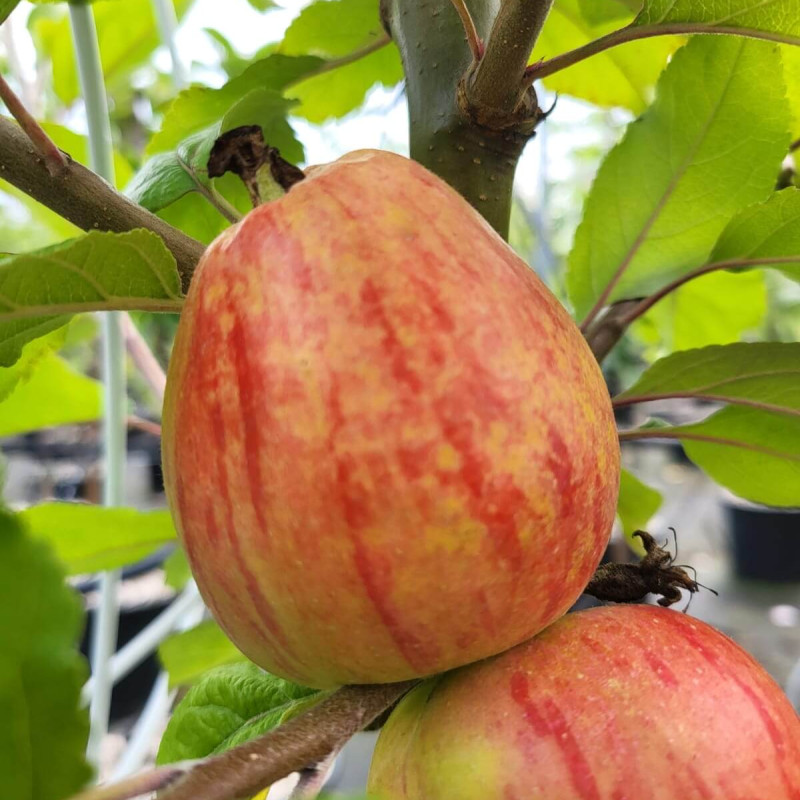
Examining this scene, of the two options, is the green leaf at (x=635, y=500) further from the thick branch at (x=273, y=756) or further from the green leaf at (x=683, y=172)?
the thick branch at (x=273, y=756)

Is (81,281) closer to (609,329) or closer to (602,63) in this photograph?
(609,329)

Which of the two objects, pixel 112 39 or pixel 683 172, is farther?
pixel 112 39

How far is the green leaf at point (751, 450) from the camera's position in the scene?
473 mm

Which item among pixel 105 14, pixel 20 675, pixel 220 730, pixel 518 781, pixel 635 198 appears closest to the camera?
pixel 20 675

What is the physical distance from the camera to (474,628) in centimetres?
28

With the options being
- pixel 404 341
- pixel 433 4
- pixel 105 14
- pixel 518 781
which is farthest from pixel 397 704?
pixel 105 14

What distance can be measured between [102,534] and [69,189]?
1.20 feet

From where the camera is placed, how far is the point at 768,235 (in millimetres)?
450

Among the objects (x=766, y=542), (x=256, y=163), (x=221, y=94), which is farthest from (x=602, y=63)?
(x=766, y=542)

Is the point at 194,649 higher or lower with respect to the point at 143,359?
lower

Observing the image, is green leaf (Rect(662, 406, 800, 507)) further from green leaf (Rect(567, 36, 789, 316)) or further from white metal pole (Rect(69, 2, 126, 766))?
white metal pole (Rect(69, 2, 126, 766))

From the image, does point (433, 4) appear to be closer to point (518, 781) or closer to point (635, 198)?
point (635, 198)

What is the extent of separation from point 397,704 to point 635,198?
0.36m

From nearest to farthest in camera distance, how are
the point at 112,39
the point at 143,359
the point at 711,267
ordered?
the point at 711,267 < the point at 143,359 < the point at 112,39
